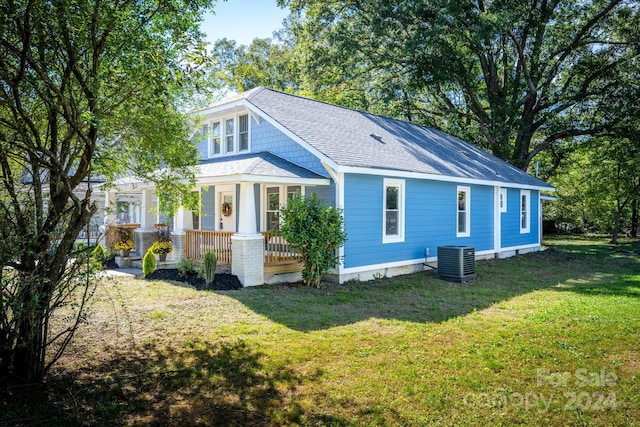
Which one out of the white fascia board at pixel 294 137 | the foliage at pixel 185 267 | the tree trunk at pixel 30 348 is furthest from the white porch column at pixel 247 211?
the tree trunk at pixel 30 348

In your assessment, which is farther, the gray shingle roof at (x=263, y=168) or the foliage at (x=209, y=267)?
the gray shingle roof at (x=263, y=168)

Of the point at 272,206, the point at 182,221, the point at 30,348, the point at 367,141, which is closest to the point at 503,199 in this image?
the point at 367,141

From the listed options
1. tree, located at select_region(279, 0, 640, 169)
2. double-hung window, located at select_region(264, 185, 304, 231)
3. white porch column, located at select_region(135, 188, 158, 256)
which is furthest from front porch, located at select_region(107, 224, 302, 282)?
tree, located at select_region(279, 0, 640, 169)

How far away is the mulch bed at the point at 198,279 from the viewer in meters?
9.41

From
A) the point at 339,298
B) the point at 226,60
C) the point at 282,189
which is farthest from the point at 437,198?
the point at 226,60

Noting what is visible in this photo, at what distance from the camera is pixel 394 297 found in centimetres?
888

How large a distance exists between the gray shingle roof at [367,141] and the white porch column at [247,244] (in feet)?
7.01

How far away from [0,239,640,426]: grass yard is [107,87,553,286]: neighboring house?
222 centimetres

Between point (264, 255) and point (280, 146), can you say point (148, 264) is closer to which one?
point (264, 255)

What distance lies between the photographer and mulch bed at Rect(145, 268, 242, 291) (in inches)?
371

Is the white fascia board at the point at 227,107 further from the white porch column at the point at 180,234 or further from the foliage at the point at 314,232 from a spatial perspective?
the foliage at the point at 314,232

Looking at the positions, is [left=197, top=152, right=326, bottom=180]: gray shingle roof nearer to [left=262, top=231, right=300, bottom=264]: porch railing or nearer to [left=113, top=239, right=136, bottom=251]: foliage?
[left=262, top=231, right=300, bottom=264]: porch railing

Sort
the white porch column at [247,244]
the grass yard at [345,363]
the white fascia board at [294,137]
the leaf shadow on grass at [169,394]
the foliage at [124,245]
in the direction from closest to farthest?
the leaf shadow on grass at [169,394] < the grass yard at [345,363] < the white porch column at [247,244] < the white fascia board at [294,137] < the foliage at [124,245]

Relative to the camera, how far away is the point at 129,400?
4.07 metres
